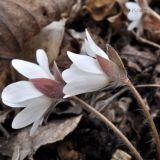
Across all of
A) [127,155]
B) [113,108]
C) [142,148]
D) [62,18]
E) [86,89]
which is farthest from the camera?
[62,18]

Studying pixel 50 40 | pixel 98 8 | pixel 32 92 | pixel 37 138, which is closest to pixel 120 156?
pixel 37 138

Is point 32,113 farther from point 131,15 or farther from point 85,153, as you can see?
point 131,15

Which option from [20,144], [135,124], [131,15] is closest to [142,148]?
[135,124]

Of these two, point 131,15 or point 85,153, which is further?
point 131,15

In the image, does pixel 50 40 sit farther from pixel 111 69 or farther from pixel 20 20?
pixel 111 69

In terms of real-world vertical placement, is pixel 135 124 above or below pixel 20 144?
below

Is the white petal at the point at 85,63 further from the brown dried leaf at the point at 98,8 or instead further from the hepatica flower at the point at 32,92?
the brown dried leaf at the point at 98,8

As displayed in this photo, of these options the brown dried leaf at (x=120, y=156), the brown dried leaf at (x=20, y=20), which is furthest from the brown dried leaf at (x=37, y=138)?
the brown dried leaf at (x=20, y=20)
